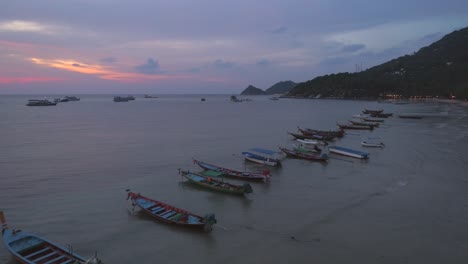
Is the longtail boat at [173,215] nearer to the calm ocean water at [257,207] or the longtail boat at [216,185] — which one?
the calm ocean water at [257,207]

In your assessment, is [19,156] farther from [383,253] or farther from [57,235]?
[383,253]

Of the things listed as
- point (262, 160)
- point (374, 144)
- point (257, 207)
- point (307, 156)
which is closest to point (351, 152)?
point (307, 156)

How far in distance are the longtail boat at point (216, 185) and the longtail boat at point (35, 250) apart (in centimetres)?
1280

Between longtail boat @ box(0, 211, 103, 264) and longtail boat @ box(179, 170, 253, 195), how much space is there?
42.0 feet

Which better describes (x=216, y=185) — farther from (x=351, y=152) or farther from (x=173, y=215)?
(x=351, y=152)

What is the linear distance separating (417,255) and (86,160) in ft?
116

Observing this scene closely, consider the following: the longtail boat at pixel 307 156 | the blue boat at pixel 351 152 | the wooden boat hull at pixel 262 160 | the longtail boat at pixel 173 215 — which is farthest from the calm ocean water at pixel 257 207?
the longtail boat at pixel 307 156

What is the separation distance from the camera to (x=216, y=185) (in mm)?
28562

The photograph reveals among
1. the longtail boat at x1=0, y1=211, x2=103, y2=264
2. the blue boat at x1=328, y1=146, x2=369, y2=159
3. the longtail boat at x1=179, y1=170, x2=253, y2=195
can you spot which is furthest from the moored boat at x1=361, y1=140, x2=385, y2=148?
the longtail boat at x1=0, y1=211, x2=103, y2=264

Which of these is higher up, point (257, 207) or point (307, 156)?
point (307, 156)

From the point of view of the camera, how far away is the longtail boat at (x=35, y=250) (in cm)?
1641

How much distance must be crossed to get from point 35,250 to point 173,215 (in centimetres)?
777

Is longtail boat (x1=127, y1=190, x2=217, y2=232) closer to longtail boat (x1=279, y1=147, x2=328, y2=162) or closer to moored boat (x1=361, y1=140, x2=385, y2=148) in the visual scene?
longtail boat (x1=279, y1=147, x2=328, y2=162)

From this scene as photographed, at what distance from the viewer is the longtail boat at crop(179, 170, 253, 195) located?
26.9 meters
